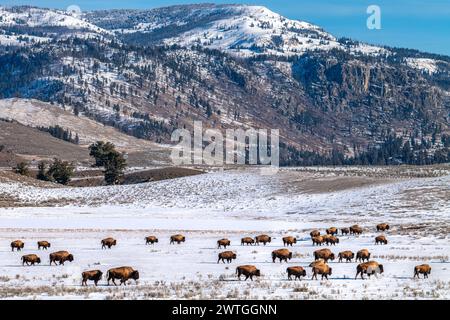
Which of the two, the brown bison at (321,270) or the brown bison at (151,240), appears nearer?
the brown bison at (321,270)

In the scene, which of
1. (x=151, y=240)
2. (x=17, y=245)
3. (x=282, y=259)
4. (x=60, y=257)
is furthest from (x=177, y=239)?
(x=60, y=257)

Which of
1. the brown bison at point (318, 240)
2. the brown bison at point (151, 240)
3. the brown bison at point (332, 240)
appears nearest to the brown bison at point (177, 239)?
the brown bison at point (151, 240)

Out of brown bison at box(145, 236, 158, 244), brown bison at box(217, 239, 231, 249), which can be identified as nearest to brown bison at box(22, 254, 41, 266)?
brown bison at box(145, 236, 158, 244)

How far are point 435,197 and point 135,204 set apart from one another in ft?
124

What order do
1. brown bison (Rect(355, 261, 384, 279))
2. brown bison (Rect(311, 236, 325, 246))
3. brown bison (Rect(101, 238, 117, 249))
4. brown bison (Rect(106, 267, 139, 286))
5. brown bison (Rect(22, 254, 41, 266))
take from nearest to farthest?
1. brown bison (Rect(106, 267, 139, 286))
2. brown bison (Rect(355, 261, 384, 279))
3. brown bison (Rect(22, 254, 41, 266))
4. brown bison (Rect(101, 238, 117, 249))
5. brown bison (Rect(311, 236, 325, 246))

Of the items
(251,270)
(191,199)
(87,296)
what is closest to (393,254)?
(251,270)

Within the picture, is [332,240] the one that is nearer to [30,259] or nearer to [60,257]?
[60,257]

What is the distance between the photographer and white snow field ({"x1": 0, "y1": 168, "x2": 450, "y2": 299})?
85.8 ft

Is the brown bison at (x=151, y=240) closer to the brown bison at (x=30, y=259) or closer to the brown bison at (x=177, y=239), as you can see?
the brown bison at (x=177, y=239)

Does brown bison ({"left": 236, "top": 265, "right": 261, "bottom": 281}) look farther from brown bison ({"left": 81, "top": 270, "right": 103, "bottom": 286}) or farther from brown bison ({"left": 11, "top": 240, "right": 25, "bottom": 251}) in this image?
brown bison ({"left": 11, "top": 240, "right": 25, "bottom": 251})

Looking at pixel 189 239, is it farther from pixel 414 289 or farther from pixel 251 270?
pixel 414 289

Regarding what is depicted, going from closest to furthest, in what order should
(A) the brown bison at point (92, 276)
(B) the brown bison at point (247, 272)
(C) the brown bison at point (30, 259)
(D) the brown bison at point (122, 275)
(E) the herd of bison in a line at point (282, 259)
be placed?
(A) the brown bison at point (92, 276), (D) the brown bison at point (122, 275), (E) the herd of bison in a line at point (282, 259), (B) the brown bison at point (247, 272), (C) the brown bison at point (30, 259)

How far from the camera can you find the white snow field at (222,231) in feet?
85.8

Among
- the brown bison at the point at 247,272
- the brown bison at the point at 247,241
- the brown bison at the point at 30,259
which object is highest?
the brown bison at the point at 247,272
